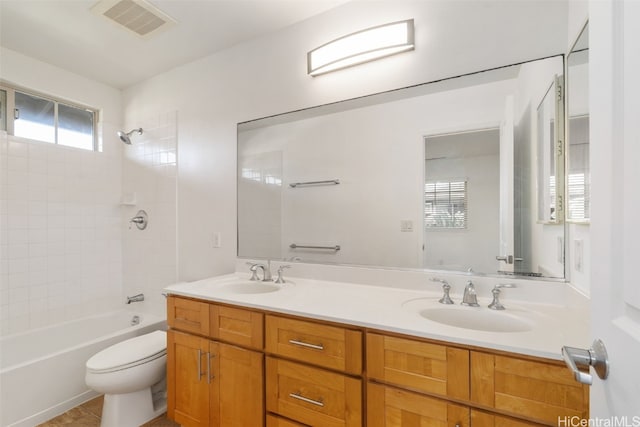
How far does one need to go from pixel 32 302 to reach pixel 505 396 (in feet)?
10.1

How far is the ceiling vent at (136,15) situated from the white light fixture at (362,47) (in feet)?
3.11

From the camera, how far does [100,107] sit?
2713mm

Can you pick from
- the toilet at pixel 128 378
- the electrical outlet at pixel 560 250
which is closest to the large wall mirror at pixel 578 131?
the electrical outlet at pixel 560 250

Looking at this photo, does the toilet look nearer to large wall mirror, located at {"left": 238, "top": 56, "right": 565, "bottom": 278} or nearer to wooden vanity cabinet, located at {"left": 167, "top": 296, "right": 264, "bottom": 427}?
wooden vanity cabinet, located at {"left": 167, "top": 296, "right": 264, "bottom": 427}

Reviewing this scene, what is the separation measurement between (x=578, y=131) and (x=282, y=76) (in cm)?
158

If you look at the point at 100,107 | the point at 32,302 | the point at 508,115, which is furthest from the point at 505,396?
the point at 100,107

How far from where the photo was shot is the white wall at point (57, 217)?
7.17ft

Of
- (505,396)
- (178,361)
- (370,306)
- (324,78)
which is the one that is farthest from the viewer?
(324,78)

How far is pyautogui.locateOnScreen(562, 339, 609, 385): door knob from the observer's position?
51 cm

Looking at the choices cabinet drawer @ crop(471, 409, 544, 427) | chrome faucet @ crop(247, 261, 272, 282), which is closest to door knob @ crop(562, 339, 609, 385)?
cabinet drawer @ crop(471, 409, 544, 427)

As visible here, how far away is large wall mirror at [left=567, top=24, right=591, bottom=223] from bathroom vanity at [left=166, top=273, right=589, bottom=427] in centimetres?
40

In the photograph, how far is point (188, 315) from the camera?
1.56 m

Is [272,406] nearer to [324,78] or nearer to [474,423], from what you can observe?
[474,423]

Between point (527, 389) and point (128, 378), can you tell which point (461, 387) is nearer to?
point (527, 389)
